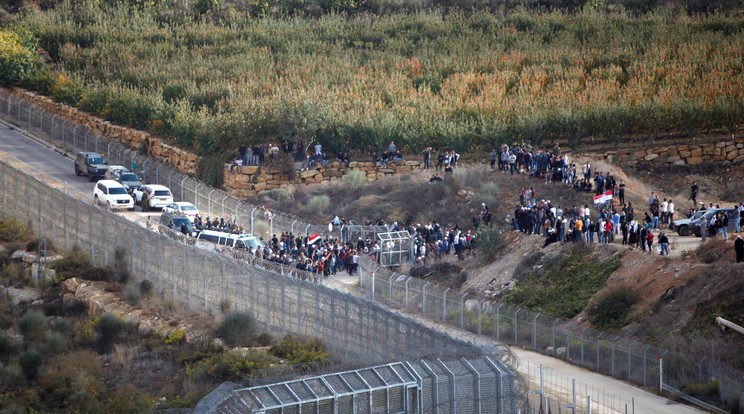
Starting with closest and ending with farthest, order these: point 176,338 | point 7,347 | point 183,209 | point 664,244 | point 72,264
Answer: point 7,347 → point 176,338 → point 664,244 → point 72,264 → point 183,209

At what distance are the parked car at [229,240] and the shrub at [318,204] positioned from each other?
40.8 feet

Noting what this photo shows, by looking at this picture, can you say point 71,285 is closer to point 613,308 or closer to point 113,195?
point 113,195

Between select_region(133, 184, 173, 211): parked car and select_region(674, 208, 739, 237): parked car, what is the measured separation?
25.7m

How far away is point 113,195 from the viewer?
5212 cm

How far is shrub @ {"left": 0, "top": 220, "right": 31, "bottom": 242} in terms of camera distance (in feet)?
145

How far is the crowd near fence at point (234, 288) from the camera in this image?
24469 millimetres

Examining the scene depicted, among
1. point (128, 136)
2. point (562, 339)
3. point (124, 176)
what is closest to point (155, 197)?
point (124, 176)

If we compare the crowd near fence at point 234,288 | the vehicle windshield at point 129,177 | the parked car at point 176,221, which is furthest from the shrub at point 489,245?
the vehicle windshield at point 129,177

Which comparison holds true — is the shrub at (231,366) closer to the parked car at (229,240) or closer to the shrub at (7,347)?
the shrub at (7,347)

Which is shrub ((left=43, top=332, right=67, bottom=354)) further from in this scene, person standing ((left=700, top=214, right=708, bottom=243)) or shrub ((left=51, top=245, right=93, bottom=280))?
person standing ((left=700, top=214, right=708, bottom=243))

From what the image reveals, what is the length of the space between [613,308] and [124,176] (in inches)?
1190

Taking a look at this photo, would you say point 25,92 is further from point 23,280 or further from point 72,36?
point 23,280

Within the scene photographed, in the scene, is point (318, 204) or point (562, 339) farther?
point (318, 204)

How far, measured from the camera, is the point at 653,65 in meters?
68.6
